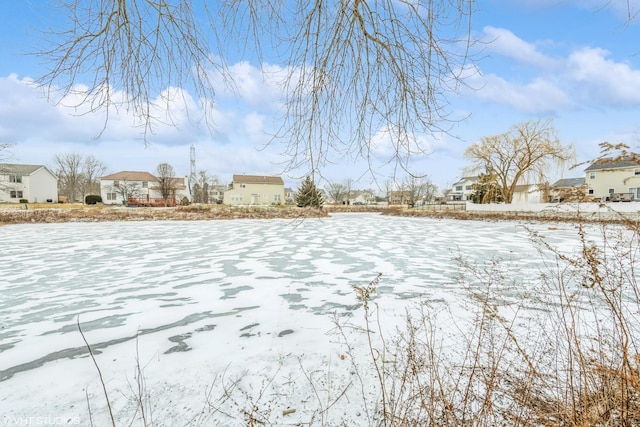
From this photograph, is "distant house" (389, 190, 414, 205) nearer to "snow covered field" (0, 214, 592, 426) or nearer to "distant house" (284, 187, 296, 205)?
"snow covered field" (0, 214, 592, 426)

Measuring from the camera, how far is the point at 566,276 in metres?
5.07

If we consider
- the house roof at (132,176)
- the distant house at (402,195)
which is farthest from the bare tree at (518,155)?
the house roof at (132,176)

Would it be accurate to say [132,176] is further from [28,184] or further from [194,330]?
[194,330]

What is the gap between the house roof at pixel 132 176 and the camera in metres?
46.8

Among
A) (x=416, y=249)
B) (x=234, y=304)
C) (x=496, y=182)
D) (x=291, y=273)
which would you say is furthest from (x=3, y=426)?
(x=496, y=182)

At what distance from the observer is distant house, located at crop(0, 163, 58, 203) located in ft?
114

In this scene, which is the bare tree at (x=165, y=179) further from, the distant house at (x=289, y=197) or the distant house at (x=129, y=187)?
the distant house at (x=289, y=197)

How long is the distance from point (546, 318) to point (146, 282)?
5.62 metres

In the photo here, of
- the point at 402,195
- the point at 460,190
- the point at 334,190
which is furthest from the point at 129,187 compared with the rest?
the point at 460,190

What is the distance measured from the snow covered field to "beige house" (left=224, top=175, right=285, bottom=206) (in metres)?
42.0

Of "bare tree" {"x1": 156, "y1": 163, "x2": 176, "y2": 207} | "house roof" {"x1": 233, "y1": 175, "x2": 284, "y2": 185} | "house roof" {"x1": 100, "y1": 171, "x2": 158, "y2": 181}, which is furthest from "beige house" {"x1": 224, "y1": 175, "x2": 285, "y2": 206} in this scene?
"house roof" {"x1": 100, "y1": 171, "x2": 158, "y2": 181}

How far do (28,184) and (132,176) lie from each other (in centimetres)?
1340

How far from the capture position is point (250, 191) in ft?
160

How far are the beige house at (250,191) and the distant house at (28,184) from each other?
22692mm
